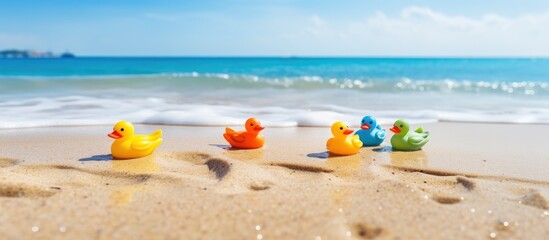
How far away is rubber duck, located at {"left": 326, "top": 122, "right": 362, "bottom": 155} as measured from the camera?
15.8ft

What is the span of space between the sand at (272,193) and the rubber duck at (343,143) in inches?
4.0

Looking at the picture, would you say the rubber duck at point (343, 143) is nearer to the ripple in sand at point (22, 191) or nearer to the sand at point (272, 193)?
the sand at point (272, 193)

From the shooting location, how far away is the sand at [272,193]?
2.64m

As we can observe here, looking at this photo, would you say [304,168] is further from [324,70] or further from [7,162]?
[324,70]

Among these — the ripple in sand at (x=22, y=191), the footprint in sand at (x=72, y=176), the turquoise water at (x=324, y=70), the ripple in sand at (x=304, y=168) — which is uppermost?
the ripple in sand at (x=22, y=191)

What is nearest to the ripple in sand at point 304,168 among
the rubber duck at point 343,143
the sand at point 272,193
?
the sand at point 272,193

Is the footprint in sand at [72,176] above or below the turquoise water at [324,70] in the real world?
above

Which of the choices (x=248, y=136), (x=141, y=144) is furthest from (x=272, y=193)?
(x=248, y=136)

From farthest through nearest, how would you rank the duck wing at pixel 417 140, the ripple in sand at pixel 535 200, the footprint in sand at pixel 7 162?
the duck wing at pixel 417 140 → the footprint in sand at pixel 7 162 → the ripple in sand at pixel 535 200

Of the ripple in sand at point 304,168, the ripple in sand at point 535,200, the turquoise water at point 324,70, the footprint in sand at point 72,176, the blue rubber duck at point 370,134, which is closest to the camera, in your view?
the ripple in sand at point 535,200

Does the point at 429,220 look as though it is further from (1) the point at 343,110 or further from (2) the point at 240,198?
(1) the point at 343,110

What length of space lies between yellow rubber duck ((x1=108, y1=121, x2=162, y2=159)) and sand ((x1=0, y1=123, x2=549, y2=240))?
0.12m

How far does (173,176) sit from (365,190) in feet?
4.78

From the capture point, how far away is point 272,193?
3244mm
